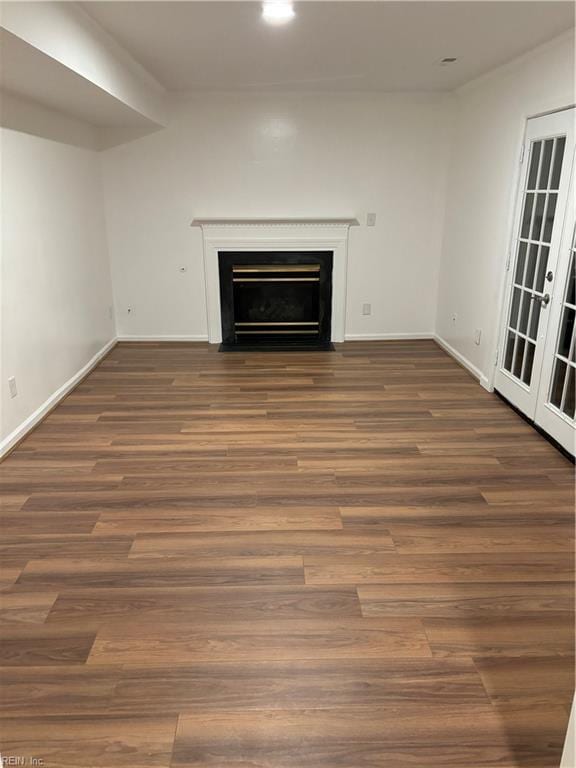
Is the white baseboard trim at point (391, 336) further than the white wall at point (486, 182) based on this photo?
Yes

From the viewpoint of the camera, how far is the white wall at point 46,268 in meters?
3.39

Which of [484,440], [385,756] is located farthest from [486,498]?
[385,756]

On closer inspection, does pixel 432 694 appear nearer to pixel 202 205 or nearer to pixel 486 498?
pixel 486 498

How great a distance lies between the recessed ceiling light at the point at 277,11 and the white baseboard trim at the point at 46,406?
281 cm

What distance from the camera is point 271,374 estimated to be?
4.85m

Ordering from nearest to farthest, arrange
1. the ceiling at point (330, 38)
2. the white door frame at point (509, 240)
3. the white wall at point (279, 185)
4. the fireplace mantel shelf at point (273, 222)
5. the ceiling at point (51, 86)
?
the ceiling at point (51, 86), the ceiling at point (330, 38), the white door frame at point (509, 240), the white wall at point (279, 185), the fireplace mantel shelf at point (273, 222)

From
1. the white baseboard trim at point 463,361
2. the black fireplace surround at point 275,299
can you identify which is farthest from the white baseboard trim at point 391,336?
the black fireplace surround at point 275,299

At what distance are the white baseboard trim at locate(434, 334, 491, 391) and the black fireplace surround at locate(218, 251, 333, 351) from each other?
45.3 inches

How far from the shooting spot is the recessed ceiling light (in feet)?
8.56

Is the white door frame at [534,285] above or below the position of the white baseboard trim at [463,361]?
above

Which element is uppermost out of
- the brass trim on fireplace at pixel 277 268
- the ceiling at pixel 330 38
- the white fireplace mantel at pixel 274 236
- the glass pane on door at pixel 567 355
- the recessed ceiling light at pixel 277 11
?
the ceiling at pixel 330 38

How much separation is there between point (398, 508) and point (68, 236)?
3384 mm

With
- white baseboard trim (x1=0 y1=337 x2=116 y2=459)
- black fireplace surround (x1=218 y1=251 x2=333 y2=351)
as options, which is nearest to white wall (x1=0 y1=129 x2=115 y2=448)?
white baseboard trim (x1=0 y1=337 x2=116 y2=459)

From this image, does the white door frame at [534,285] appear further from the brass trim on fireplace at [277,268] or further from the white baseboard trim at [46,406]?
the white baseboard trim at [46,406]
